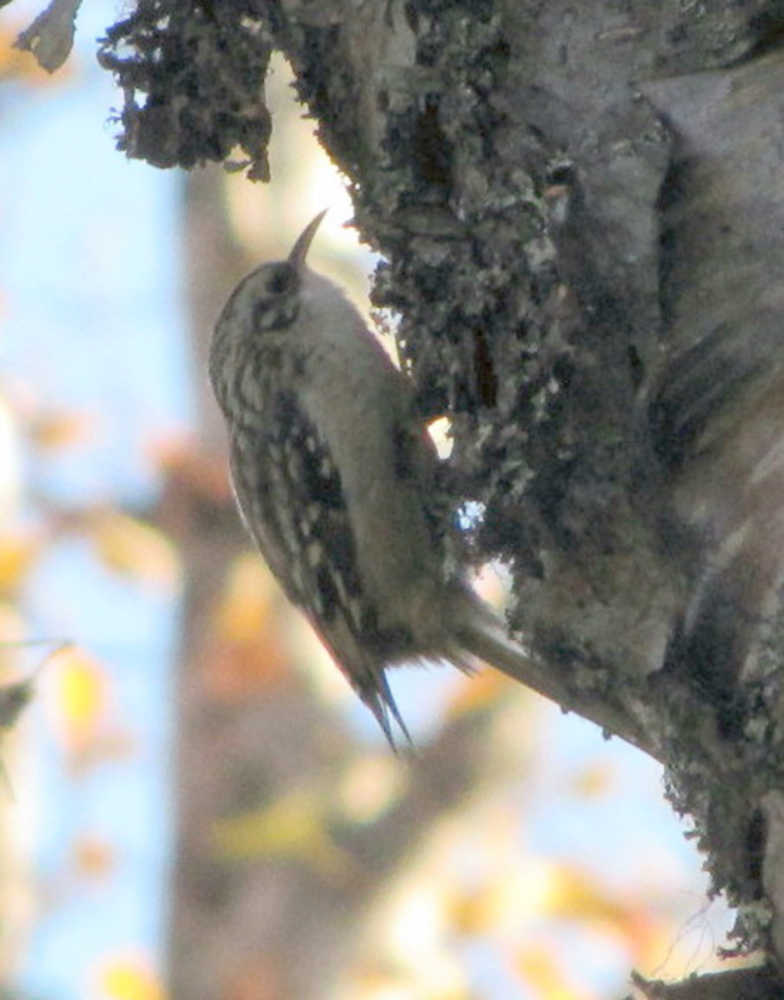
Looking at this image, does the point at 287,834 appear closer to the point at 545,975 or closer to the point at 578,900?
the point at 578,900

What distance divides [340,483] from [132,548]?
4.82 m

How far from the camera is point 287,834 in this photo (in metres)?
6.25

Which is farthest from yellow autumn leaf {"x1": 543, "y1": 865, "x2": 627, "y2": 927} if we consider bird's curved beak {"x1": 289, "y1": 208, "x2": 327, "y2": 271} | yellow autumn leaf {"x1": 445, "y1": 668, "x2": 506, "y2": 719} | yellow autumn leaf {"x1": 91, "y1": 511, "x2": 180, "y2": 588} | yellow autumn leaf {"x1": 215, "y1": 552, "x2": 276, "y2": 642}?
bird's curved beak {"x1": 289, "y1": 208, "x2": 327, "y2": 271}

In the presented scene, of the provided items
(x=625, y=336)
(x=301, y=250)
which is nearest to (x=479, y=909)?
(x=301, y=250)

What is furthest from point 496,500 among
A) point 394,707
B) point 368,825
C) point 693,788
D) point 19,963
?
point 19,963

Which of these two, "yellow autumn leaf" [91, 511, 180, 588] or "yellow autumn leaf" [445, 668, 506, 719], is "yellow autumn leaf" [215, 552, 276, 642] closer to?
"yellow autumn leaf" [91, 511, 180, 588]

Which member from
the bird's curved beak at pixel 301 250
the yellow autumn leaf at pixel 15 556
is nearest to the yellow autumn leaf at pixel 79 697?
the yellow autumn leaf at pixel 15 556

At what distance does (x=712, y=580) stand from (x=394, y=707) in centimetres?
165

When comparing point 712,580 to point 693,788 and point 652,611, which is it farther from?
point 693,788

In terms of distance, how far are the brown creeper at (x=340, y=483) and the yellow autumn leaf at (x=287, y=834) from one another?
2.37m

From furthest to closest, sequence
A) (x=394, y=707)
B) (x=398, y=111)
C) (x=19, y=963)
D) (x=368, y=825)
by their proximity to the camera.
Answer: (x=19, y=963) < (x=368, y=825) < (x=394, y=707) < (x=398, y=111)

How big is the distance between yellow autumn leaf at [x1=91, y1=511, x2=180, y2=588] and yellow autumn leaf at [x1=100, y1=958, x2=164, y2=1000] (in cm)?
162

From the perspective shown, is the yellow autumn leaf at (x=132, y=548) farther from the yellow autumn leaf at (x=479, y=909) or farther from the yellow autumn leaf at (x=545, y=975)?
the yellow autumn leaf at (x=545, y=975)

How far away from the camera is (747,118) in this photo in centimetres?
223
